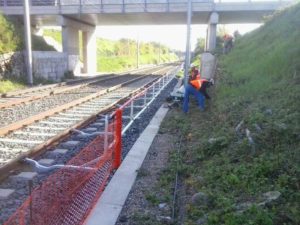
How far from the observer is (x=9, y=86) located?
2016 cm

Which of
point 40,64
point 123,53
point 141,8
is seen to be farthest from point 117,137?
point 123,53

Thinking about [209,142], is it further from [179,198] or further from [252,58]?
[252,58]

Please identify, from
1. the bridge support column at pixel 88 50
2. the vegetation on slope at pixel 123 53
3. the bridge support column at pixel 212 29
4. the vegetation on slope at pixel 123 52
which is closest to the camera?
the bridge support column at pixel 212 29

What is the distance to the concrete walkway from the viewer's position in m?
5.00

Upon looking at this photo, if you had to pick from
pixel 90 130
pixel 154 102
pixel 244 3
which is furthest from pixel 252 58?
pixel 244 3

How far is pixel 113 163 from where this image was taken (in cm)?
704

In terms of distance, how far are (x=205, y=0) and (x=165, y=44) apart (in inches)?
4437

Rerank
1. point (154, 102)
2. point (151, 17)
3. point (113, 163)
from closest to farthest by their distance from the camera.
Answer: point (113, 163)
point (154, 102)
point (151, 17)

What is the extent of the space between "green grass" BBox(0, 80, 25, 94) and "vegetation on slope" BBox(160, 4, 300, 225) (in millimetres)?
11328

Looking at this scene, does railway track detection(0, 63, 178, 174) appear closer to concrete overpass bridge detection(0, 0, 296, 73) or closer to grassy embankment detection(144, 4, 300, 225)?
grassy embankment detection(144, 4, 300, 225)

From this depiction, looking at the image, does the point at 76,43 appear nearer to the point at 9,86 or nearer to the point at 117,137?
the point at 9,86

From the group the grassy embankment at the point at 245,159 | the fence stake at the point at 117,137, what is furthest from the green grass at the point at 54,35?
the fence stake at the point at 117,137

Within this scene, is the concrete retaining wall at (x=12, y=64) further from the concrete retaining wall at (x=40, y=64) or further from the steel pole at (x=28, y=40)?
the steel pole at (x=28, y=40)

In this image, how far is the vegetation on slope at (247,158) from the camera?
4.62 metres
